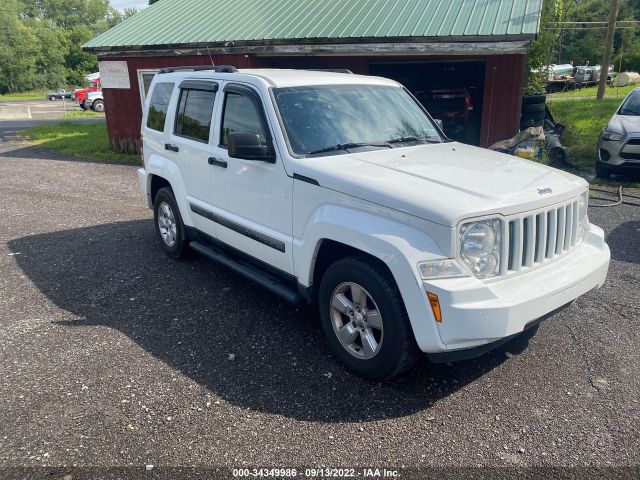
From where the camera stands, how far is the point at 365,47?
1084 centimetres

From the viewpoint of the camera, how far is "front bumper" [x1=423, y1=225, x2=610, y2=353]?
3107 mm

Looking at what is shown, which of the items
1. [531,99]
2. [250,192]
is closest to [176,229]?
[250,192]

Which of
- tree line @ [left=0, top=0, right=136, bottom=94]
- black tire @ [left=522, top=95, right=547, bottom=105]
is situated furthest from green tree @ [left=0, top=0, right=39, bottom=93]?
black tire @ [left=522, top=95, right=547, bottom=105]

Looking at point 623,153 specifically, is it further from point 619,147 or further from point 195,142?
point 195,142

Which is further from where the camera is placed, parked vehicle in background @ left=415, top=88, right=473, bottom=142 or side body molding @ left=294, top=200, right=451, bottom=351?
parked vehicle in background @ left=415, top=88, right=473, bottom=142

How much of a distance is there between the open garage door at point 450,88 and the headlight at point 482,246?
9528 millimetres

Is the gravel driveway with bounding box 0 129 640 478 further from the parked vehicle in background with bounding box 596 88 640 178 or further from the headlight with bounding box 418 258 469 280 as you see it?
the parked vehicle in background with bounding box 596 88 640 178

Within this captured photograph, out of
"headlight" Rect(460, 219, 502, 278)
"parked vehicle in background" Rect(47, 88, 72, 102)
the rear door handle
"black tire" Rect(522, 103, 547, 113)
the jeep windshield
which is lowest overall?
"parked vehicle in background" Rect(47, 88, 72, 102)

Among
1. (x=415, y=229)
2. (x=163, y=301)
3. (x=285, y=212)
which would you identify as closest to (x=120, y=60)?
(x=163, y=301)

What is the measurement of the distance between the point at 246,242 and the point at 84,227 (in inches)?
160

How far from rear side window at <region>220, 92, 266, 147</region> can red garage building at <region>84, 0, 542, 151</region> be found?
21.6 feet

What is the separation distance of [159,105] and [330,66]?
746 centimetres

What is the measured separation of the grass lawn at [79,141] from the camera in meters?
14.4

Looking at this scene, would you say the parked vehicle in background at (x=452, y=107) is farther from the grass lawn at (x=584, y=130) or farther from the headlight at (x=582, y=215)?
the headlight at (x=582, y=215)
